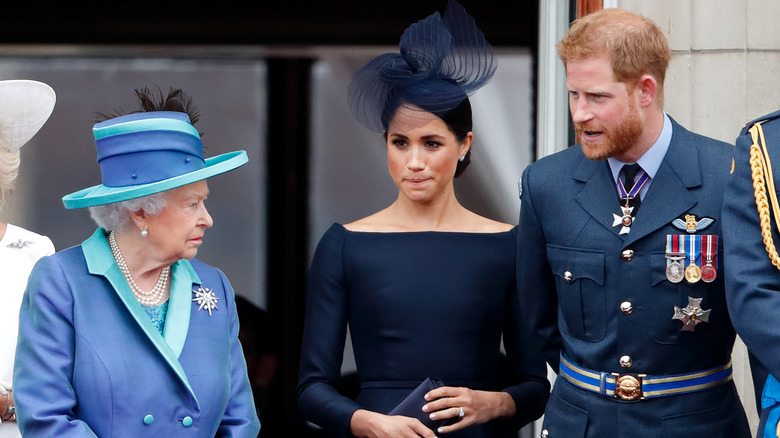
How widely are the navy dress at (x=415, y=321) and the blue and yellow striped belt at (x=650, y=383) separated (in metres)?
0.53

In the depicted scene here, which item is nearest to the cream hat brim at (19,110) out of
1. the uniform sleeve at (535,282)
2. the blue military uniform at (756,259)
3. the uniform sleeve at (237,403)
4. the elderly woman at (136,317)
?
the elderly woman at (136,317)

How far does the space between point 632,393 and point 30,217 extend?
10.6ft

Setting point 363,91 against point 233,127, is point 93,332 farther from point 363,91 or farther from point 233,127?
point 233,127

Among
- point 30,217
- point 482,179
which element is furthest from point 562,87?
point 30,217

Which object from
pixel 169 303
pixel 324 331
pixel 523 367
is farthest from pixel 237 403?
pixel 523 367

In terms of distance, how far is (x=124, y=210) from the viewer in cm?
284

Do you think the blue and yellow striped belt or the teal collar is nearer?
the teal collar

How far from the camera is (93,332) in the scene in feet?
8.98

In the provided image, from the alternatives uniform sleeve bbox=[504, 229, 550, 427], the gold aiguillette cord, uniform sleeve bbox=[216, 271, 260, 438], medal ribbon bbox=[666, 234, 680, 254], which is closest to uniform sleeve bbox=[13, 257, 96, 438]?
uniform sleeve bbox=[216, 271, 260, 438]

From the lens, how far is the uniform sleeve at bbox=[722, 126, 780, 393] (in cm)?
258

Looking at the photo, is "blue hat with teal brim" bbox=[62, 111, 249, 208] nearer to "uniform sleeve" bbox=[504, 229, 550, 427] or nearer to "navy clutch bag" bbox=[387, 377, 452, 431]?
"navy clutch bag" bbox=[387, 377, 452, 431]

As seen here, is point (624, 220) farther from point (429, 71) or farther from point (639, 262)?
point (429, 71)

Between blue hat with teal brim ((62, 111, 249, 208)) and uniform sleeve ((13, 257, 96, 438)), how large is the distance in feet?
0.77

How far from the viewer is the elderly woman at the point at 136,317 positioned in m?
2.70
